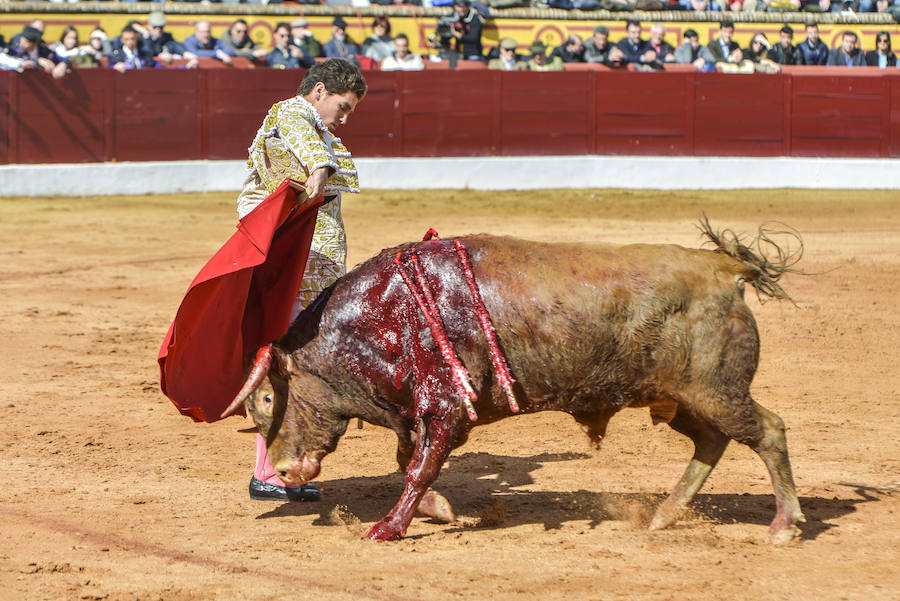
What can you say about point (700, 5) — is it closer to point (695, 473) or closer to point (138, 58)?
point (138, 58)

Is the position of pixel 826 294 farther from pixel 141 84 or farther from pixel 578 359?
pixel 141 84

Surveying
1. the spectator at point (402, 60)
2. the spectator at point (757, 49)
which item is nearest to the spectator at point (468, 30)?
the spectator at point (402, 60)

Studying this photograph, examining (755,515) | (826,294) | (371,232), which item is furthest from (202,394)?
(371,232)

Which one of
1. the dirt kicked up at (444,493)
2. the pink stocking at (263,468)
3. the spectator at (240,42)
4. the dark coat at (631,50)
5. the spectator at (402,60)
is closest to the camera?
the dirt kicked up at (444,493)

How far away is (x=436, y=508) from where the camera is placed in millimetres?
3865

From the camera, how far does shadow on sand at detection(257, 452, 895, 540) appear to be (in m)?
3.93

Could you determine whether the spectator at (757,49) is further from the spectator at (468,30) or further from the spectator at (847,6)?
the spectator at (468,30)

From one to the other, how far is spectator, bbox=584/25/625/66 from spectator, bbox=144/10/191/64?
4.73 meters

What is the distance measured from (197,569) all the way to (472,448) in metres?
1.73

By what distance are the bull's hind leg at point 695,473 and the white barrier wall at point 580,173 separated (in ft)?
32.9

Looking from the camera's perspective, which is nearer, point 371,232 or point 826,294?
point 826,294

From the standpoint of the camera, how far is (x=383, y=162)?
45.0 ft

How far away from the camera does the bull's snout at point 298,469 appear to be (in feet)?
12.5

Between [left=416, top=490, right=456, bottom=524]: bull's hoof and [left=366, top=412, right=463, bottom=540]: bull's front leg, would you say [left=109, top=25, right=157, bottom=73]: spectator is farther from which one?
[left=366, top=412, right=463, bottom=540]: bull's front leg
